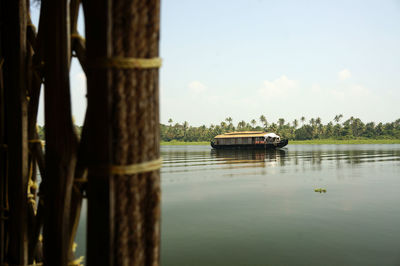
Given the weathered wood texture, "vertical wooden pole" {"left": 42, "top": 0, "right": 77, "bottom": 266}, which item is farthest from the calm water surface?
the weathered wood texture

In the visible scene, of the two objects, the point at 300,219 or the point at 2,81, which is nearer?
the point at 2,81

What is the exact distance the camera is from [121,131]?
1564 millimetres

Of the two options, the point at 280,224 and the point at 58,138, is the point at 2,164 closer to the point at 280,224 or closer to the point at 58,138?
the point at 58,138

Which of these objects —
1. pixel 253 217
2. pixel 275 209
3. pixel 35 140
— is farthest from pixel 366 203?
pixel 35 140

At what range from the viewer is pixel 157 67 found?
1668 mm

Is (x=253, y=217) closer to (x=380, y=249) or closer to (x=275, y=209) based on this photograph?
(x=275, y=209)

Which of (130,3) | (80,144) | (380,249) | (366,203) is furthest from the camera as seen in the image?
(366,203)

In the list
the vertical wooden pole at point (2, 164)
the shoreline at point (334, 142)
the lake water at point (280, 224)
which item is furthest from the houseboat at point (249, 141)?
the shoreline at point (334, 142)

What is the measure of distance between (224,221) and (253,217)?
3.81 feet

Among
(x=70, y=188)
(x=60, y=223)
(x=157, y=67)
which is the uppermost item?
(x=157, y=67)

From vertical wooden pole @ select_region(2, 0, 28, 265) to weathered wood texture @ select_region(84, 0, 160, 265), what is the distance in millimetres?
1045

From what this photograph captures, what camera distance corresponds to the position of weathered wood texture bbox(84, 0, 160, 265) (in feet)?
5.11

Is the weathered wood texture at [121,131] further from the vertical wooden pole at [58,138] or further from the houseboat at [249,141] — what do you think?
the houseboat at [249,141]

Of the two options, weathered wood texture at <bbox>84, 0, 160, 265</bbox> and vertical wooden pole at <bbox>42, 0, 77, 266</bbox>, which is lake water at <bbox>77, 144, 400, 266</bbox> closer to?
vertical wooden pole at <bbox>42, 0, 77, 266</bbox>
